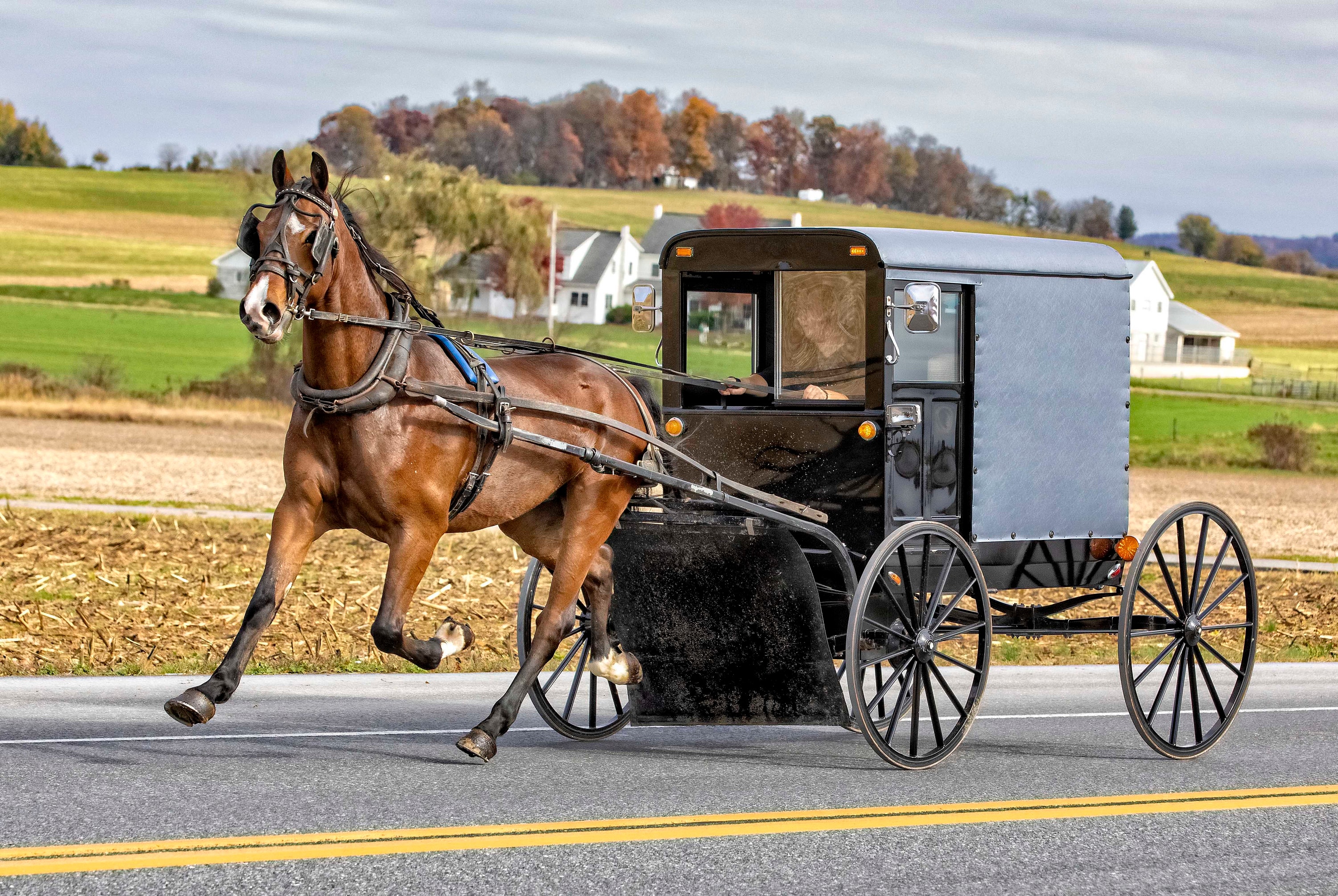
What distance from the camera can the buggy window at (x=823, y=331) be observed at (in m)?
8.14

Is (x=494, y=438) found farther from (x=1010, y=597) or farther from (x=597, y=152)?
(x=597, y=152)

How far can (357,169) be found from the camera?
6.77 meters

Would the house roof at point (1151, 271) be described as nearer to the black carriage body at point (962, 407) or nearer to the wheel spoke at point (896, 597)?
the black carriage body at point (962, 407)

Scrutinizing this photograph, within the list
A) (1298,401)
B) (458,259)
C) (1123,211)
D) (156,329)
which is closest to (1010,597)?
(458,259)

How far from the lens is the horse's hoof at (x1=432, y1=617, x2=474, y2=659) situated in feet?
22.4

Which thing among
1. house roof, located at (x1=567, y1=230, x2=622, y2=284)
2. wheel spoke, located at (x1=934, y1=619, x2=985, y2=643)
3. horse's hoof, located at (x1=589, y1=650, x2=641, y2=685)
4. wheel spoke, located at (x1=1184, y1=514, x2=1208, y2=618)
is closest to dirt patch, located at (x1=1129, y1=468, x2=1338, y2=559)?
wheel spoke, located at (x1=1184, y1=514, x2=1208, y2=618)

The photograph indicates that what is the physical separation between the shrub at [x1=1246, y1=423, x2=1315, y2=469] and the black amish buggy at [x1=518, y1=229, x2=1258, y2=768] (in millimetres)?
27891

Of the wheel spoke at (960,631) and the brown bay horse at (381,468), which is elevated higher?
the brown bay horse at (381,468)

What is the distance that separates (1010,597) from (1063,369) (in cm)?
715

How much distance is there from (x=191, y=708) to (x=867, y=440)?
3395 mm

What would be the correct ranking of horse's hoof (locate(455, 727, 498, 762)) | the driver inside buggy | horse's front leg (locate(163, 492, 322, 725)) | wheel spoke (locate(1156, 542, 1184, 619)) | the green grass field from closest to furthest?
horse's front leg (locate(163, 492, 322, 725)) < horse's hoof (locate(455, 727, 498, 762)) < wheel spoke (locate(1156, 542, 1184, 619)) < the driver inside buggy < the green grass field

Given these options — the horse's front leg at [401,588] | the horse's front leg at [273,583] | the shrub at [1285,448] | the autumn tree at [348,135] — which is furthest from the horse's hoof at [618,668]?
the autumn tree at [348,135]

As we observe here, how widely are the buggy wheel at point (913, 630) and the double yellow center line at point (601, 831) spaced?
0.70 metres

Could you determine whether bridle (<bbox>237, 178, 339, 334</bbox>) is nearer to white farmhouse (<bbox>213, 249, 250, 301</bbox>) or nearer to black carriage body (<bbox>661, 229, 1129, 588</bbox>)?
black carriage body (<bbox>661, 229, 1129, 588</bbox>)
